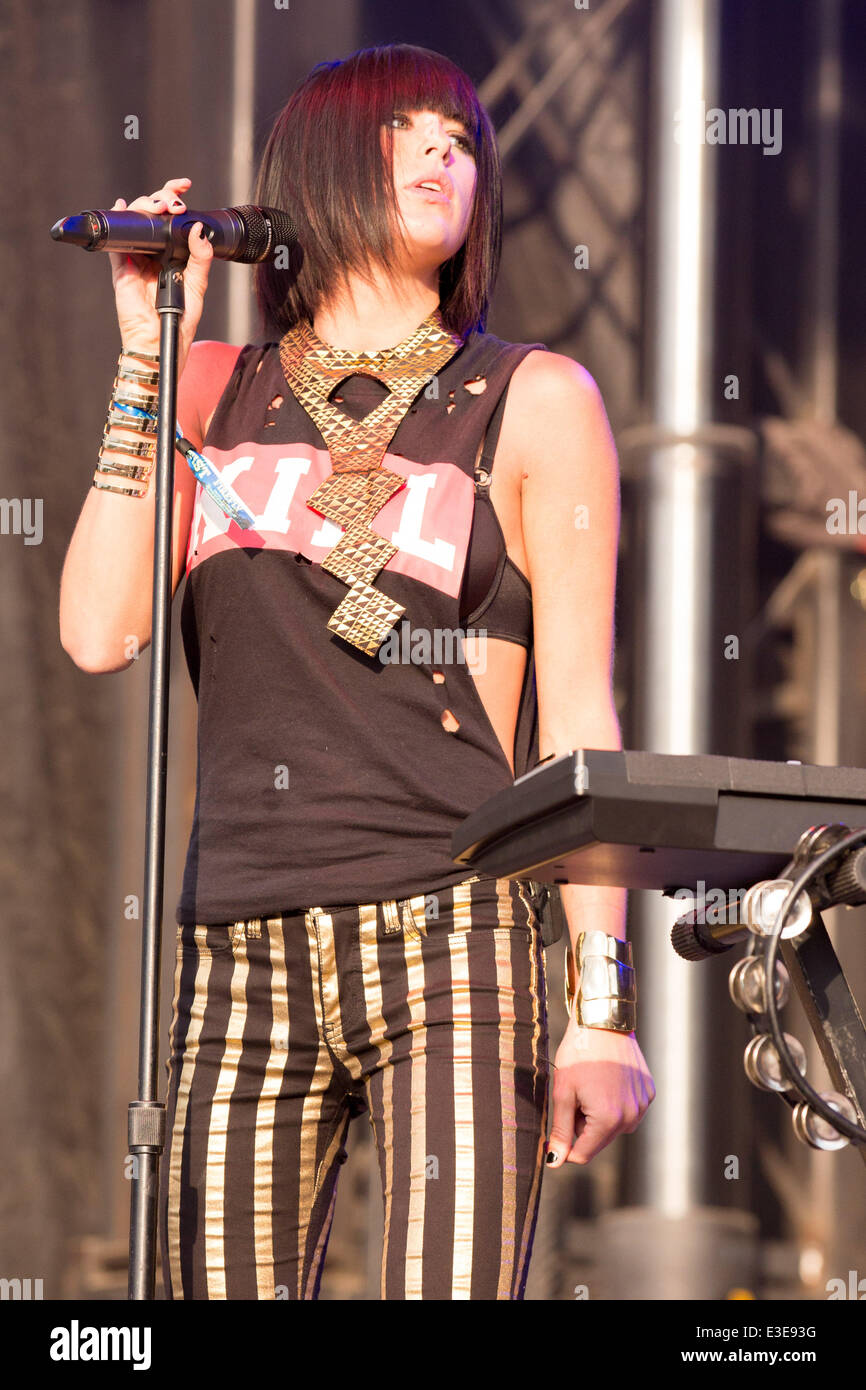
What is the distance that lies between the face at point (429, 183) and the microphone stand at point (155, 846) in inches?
13.5

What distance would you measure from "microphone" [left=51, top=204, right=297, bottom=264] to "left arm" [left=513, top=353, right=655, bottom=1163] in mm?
321

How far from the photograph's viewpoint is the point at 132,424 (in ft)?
5.98

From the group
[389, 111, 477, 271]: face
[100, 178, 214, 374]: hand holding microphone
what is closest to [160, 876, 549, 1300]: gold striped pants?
[100, 178, 214, 374]: hand holding microphone

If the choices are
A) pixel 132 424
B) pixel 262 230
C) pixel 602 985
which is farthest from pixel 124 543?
pixel 602 985

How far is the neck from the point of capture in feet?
6.45

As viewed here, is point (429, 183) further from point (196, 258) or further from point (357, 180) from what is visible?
point (196, 258)

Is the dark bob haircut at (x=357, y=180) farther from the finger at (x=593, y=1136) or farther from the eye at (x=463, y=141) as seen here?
the finger at (x=593, y=1136)

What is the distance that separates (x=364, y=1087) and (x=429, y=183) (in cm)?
99

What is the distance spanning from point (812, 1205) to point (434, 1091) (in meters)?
3.16

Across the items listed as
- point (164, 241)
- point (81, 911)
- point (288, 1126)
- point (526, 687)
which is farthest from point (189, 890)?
point (81, 911)

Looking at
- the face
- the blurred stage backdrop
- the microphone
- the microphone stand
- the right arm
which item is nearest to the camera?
the microphone stand

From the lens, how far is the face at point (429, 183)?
1.94m

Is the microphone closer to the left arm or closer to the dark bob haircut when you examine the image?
the dark bob haircut

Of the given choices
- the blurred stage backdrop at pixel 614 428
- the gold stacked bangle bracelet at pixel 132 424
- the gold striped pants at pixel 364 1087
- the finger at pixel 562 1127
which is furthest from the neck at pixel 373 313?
the blurred stage backdrop at pixel 614 428
